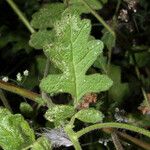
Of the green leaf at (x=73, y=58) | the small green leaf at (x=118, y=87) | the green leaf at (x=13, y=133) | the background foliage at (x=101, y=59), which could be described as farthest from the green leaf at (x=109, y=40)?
the green leaf at (x=13, y=133)

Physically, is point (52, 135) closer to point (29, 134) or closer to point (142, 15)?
point (29, 134)

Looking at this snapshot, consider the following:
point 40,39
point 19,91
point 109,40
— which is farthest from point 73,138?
point 109,40

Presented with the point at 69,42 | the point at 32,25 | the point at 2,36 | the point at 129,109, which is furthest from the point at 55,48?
the point at 2,36

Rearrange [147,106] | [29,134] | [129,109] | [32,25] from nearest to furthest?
[29,134] → [32,25] → [147,106] → [129,109]

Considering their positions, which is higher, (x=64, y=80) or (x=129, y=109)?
(x=64, y=80)

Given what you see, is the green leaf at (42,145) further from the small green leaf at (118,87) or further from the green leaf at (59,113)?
the small green leaf at (118,87)
